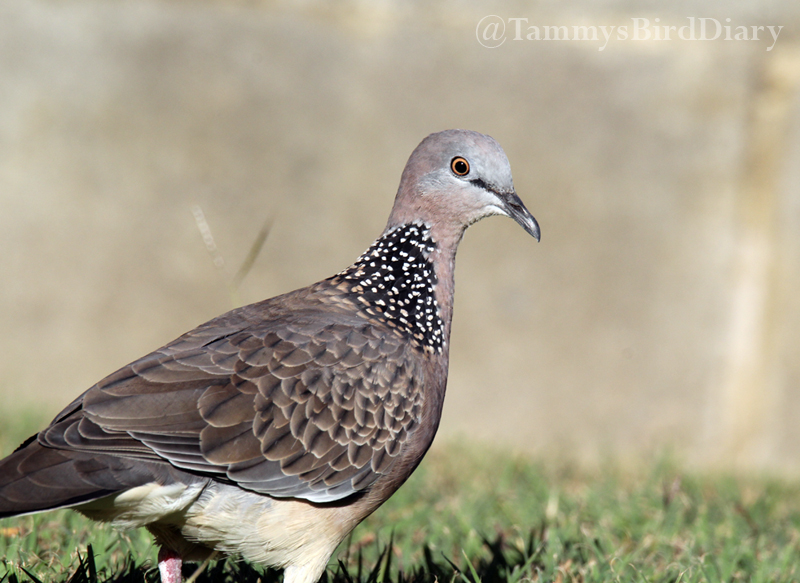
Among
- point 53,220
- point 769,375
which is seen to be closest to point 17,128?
point 53,220

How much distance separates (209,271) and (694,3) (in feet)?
14.1

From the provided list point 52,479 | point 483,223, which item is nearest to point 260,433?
point 52,479

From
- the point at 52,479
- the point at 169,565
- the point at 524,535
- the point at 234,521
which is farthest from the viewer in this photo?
the point at 524,535

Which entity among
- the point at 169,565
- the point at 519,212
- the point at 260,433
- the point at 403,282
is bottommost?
the point at 169,565

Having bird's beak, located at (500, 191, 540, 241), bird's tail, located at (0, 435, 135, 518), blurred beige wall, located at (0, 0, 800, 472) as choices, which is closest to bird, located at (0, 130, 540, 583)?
bird's tail, located at (0, 435, 135, 518)

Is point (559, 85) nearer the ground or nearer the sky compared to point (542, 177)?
nearer the sky

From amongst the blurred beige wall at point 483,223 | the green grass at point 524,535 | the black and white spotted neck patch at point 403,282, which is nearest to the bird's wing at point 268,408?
the black and white spotted neck patch at point 403,282

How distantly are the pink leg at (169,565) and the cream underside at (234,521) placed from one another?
0.05 meters

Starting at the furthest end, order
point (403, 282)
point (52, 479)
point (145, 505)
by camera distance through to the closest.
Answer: point (403, 282)
point (145, 505)
point (52, 479)

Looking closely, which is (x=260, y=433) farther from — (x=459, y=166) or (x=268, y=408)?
(x=459, y=166)

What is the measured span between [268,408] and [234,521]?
0.36 metres

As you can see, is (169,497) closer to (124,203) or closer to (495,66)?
(124,203)

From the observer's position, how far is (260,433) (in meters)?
2.62

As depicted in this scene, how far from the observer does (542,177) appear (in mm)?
6535
